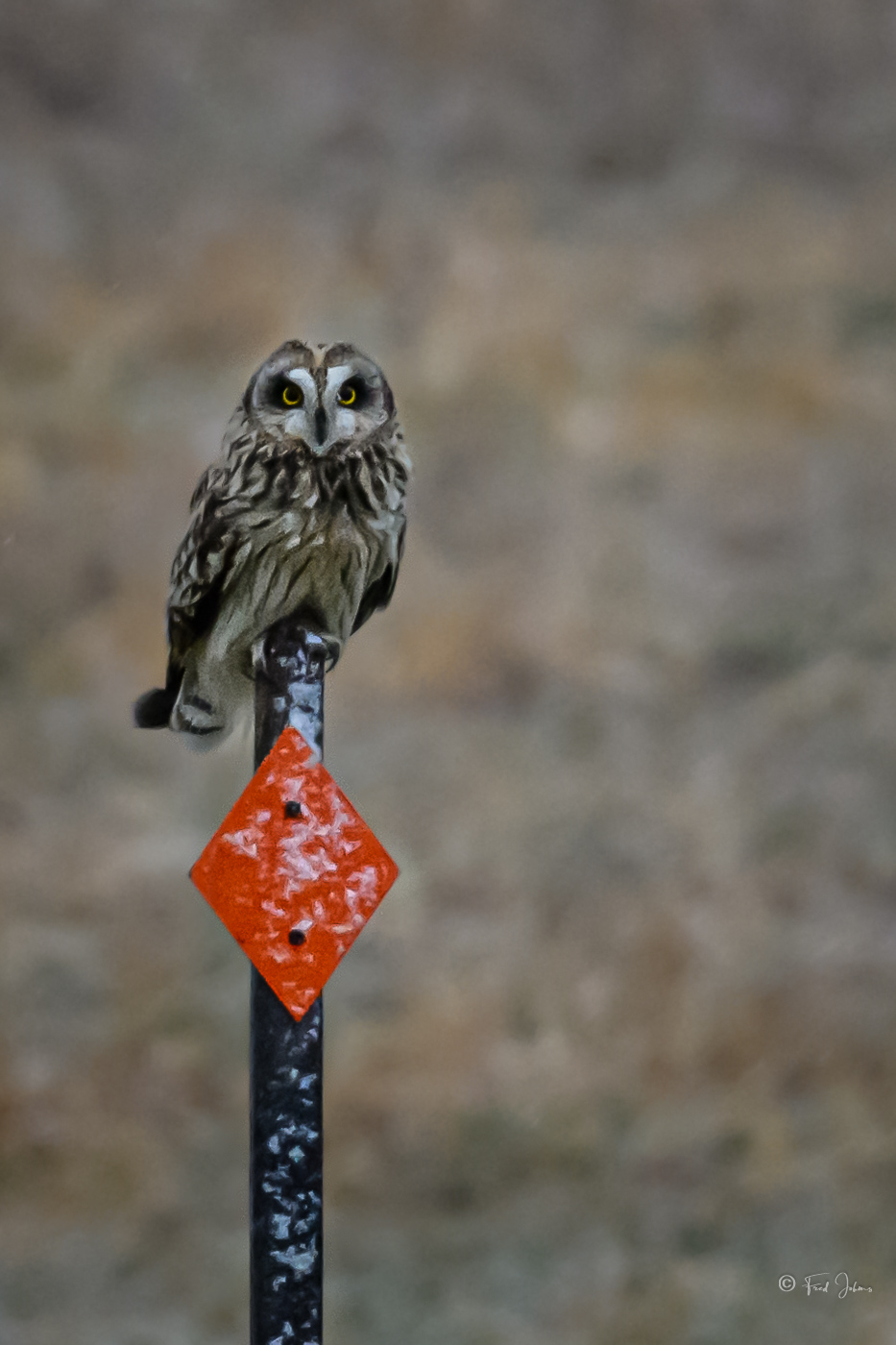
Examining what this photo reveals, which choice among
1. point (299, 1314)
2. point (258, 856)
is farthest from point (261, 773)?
point (299, 1314)

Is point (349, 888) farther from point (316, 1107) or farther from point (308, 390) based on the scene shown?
point (308, 390)

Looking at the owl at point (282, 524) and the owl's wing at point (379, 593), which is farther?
the owl's wing at point (379, 593)

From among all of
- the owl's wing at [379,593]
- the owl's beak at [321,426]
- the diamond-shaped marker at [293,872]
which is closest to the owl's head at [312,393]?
the owl's beak at [321,426]

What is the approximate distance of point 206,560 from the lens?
121 cm

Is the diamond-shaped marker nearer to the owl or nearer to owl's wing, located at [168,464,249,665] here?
the owl

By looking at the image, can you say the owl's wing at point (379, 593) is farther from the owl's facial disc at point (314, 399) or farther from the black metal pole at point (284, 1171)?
the black metal pole at point (284, 1171)

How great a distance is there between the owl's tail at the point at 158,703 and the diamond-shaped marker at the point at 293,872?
0.62 metres

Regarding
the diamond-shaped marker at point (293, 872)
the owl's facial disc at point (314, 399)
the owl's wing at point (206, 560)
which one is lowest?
the diamond-shaped marker at point (293, 872)

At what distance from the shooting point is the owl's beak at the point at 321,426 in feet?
3.72

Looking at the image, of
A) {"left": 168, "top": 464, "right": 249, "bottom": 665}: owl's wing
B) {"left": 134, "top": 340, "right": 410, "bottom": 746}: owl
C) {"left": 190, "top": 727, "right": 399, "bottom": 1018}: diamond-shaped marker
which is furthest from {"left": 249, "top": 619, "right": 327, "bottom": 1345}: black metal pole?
{"left": 168, "top": 464, "right": 249, "bottom": 665}: owl's wing

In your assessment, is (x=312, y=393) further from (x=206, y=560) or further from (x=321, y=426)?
(x=206, y=560)

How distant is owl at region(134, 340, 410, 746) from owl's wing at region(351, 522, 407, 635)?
22mm

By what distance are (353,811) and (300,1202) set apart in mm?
224

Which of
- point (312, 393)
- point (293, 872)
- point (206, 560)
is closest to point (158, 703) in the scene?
point (206, 560)
